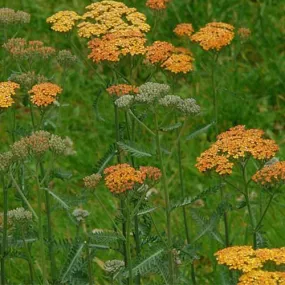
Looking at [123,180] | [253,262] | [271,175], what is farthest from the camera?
[271,175]

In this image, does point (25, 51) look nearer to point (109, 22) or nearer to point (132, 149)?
point (109, 22)

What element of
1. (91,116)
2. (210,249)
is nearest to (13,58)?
(210,249)

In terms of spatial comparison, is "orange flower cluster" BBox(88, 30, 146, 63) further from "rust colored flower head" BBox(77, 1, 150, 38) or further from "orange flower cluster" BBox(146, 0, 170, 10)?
"orange flower cluster" BBox(146, 0, 170, 10)

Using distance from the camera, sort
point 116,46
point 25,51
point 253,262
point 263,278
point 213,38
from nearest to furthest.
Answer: point 263,278, point 253,262, point 116,46, point 25,51, point 213,38

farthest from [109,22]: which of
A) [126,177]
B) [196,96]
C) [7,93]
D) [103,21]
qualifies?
[196,96]

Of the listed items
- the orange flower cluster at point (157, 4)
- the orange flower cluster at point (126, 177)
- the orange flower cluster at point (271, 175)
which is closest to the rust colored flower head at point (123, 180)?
the orange flower cluster at point (126, 177)

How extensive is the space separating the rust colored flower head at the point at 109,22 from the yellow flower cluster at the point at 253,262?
1297 millimetres

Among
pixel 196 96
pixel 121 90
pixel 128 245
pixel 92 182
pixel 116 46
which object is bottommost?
pixel 196 96

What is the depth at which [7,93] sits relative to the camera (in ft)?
11.8

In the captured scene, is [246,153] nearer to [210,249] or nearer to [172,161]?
[210,249]

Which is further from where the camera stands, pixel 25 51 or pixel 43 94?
pixel 25 51

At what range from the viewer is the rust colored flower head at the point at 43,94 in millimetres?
3627

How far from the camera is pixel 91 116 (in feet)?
21.4

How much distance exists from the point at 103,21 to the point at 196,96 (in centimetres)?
252
